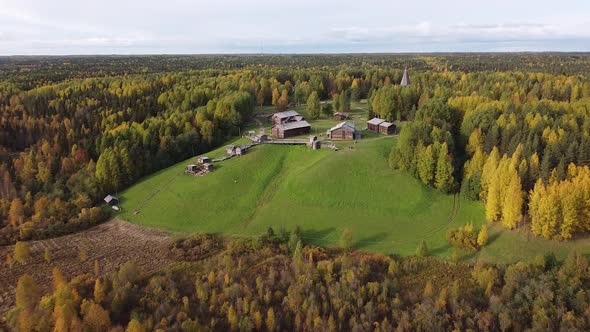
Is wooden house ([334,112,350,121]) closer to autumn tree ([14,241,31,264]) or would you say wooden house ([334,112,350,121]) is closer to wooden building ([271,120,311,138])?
wooden building ([271,120,311,138])

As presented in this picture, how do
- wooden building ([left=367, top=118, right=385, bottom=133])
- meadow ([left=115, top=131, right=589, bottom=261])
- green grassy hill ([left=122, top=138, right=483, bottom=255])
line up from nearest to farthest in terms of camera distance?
meadow ([left=115, top=131, right=589, bottom=261])
green grassy hill ([left=122, top=138, right=483, bottom=255])
wooden building ([left=367, top=118, right=385, bottom=133])

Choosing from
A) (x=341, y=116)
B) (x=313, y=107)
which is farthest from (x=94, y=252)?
(x=341, y=116)

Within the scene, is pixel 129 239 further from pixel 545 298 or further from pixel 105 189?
pixel 545 298

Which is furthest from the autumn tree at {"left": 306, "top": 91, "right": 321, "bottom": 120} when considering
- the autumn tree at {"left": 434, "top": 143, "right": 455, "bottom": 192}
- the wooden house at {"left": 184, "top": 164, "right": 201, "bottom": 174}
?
the autumn tree at {"left": 434, "top": 143, "right": 455, "bottom": 192}

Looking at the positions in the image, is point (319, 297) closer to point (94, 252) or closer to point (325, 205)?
point (325, 205)

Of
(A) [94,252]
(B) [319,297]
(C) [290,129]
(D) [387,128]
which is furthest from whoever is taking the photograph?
(C) [290,129]

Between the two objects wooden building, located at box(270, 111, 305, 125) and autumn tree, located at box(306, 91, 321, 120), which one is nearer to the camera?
wooden building, located at box(270, 111, 305, 125)

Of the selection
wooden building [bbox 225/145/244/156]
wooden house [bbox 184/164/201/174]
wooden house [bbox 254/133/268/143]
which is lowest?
wooden house [bbox 184/164/201/174]
